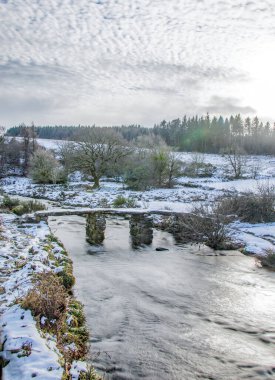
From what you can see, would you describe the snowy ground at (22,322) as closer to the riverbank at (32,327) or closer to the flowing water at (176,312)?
the riverbank at (32,327)

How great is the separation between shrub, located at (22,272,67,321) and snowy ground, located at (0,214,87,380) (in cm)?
20

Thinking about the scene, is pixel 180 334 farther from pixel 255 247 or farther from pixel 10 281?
pixel 255 247

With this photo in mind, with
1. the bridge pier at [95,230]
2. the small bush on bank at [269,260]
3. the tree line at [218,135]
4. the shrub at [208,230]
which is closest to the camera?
the small bush on bank at [269,260]

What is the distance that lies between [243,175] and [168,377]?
2023 inches

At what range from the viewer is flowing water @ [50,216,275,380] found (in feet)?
23.5

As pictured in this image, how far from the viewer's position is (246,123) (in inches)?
4914

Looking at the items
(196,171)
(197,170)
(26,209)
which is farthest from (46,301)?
(197,170)

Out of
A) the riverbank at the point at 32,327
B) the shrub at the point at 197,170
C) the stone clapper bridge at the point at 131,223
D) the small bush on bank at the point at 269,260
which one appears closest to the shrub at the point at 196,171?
the shrub at the point at 197,170

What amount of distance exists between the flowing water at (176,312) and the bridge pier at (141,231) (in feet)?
5.87

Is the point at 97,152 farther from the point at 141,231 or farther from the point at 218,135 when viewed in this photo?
the point at 218,135

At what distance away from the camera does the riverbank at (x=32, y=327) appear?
18.4 ft

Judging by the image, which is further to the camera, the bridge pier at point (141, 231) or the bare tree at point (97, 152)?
the bare tree at point (97, 152)

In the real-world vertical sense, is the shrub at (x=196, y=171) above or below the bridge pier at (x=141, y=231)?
→ above

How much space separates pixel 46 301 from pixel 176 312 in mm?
3922
